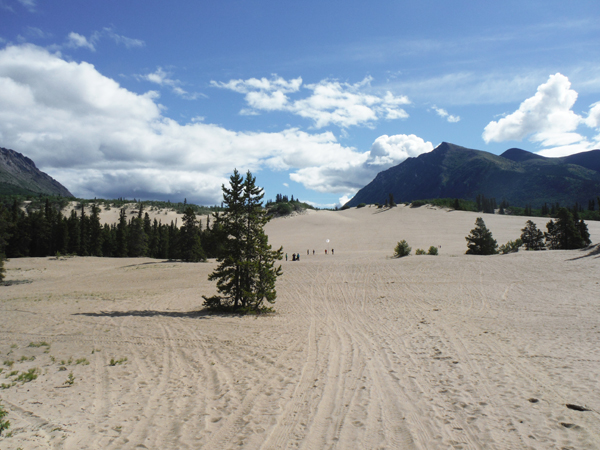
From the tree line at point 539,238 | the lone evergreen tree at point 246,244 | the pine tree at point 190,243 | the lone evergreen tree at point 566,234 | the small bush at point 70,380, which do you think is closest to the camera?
the small bush at point 70,380

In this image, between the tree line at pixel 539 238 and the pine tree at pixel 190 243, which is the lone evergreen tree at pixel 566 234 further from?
the pine tree at pixel 190 243

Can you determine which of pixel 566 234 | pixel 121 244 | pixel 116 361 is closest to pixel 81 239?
pixel 121 244

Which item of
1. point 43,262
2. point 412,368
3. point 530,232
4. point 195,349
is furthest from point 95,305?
point 530,232

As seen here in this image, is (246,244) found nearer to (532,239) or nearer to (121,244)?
(532,239)

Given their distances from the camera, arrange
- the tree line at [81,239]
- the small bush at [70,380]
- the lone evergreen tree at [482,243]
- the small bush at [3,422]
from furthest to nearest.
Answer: the tree line at [81,239] < the lone evergreen tree at [482,243] < the small bush at [70,380] < the small bush at [3,422]

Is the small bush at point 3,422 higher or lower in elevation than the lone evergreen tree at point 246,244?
lower

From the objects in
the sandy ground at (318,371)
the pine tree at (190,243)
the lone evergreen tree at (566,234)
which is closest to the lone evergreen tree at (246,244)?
the sandy ground at (318,371)

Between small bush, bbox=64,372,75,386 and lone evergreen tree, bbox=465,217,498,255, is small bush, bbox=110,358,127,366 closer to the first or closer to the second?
small bush, bbox=64,372,75,386

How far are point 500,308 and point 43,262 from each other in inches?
1927

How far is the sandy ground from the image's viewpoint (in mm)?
5188

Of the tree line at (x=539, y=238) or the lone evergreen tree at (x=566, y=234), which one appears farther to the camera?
the lone evergreen tree at (x=566, y=234)

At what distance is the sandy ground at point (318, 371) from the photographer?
5188mm

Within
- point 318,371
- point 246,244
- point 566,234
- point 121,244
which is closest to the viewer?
point 318,371

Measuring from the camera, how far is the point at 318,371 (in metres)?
8.03
